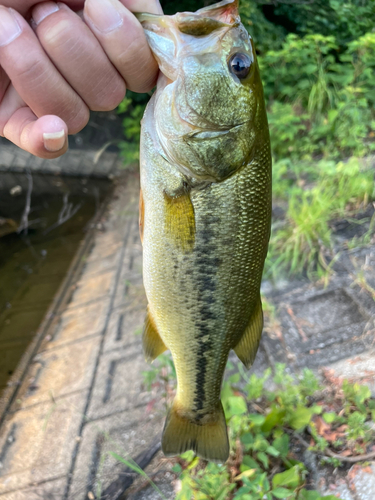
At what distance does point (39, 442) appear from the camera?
2.50 metres

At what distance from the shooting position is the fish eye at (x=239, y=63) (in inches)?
40.7

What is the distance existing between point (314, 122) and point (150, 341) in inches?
174

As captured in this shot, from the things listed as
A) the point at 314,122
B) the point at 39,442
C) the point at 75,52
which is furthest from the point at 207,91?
the point at 314,122

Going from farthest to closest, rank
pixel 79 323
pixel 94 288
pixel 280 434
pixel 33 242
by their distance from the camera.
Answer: pixel 33 242 → pixel 94 288 → pixel 79 323 → pixel 280 434

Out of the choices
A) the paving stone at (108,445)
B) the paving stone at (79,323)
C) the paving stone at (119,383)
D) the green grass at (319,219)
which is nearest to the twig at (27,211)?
the paving stone at (79,323)

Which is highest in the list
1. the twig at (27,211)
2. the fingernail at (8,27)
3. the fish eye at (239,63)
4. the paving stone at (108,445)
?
the fingernail at (8,27)

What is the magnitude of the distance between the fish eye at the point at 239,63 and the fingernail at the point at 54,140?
0.56 m

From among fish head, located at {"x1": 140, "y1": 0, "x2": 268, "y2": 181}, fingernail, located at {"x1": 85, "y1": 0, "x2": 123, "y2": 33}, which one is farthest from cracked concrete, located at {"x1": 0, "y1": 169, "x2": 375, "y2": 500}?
fingernail, located at {"x1": 85, "y1": 0, "x2": 123, "y2": 33}

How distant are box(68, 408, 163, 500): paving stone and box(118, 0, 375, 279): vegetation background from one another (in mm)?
1641

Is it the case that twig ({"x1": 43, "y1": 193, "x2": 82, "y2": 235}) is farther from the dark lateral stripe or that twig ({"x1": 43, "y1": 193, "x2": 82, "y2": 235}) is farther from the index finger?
the index finger

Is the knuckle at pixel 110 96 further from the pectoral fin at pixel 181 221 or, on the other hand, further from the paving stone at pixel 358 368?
the paving stone at pixel 358 368

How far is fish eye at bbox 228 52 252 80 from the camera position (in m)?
1.03

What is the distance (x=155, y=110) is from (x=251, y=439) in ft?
5.58

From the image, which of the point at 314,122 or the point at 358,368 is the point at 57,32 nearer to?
the point at 358,368
